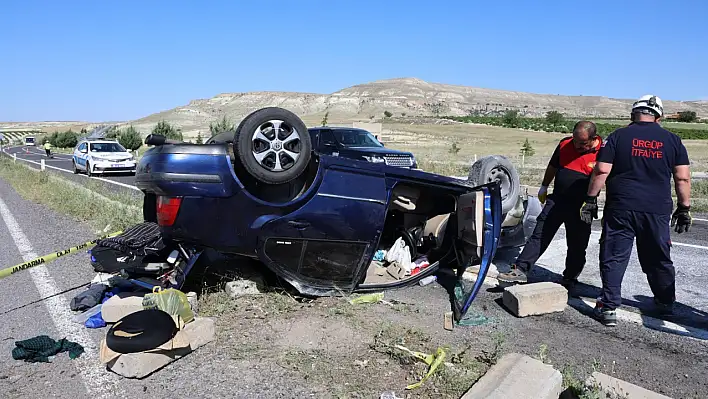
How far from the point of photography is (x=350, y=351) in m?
3.64

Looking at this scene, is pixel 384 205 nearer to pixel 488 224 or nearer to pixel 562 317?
pixel 488 224

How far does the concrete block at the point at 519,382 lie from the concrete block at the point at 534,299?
4.16 feet

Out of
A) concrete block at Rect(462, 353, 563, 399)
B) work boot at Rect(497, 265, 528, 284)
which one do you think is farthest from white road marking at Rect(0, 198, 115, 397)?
work boot at Rect(497, 265, 528, 284)

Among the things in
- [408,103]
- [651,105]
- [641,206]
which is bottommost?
[641,206]

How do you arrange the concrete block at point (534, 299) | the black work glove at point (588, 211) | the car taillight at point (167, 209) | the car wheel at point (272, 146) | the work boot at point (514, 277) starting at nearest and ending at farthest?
the car wheel at point (272, 146) → the car taillight at point (167, 209) → the concrete block at point (534, 299) → the black work glove at point (588, 211) → the work boot at point (514, 277)

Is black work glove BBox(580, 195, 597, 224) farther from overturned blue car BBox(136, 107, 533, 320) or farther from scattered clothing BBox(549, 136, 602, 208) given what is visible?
overturned blue car BBox(136, 107, 533, 320)

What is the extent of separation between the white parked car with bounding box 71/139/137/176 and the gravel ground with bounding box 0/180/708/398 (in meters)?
17.8

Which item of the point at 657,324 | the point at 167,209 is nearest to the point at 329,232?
the point at 167,209

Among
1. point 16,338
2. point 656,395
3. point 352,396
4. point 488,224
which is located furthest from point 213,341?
point 656,395

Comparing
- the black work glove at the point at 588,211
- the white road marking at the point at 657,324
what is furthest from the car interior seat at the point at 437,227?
the white road marking at the point at 657,324

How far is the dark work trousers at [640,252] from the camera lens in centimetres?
435

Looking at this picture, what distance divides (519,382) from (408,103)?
6134 inches

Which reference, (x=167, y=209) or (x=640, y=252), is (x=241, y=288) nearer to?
(x=167, y=209)

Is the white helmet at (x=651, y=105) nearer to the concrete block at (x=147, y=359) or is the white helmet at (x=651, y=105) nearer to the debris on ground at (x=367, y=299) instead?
the debris on ground at (x=367, y=299)
